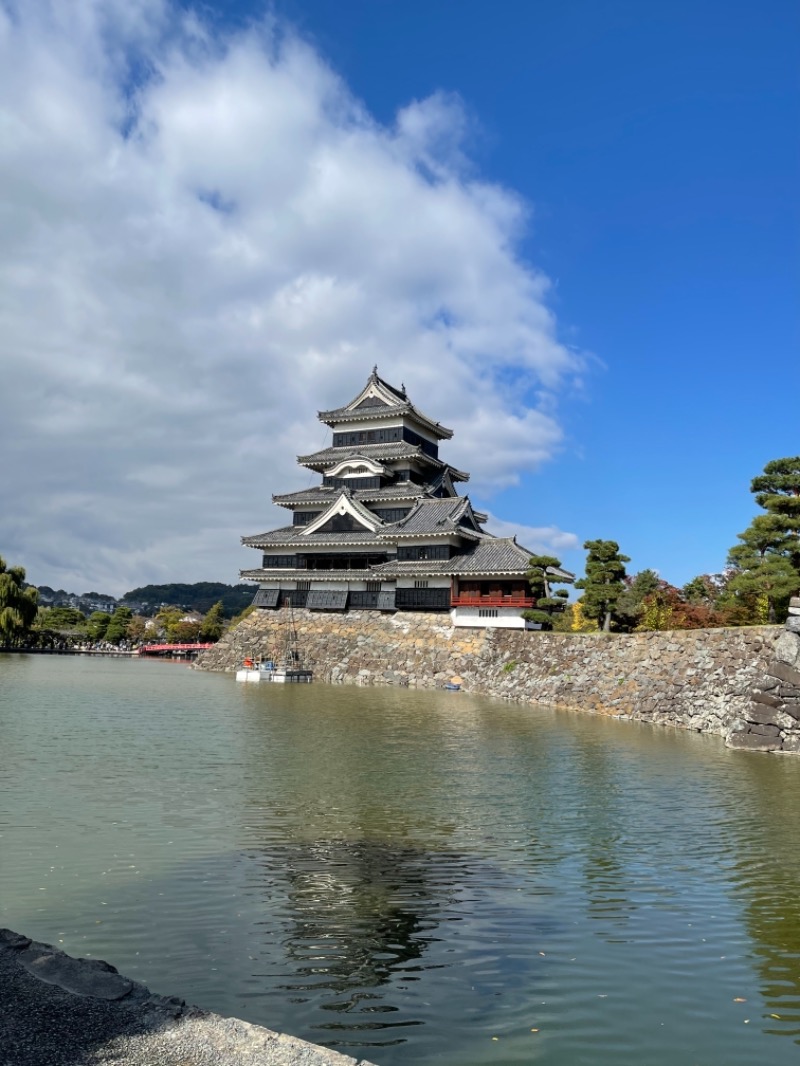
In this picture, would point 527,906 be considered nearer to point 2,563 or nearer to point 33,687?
point 33,687

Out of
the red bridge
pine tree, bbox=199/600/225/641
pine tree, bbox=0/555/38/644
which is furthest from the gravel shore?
pine tree, bbox=199/600/225/641

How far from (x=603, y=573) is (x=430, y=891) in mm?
27224

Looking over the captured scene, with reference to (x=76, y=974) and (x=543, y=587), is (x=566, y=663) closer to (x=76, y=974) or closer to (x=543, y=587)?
(x=543, y=587)

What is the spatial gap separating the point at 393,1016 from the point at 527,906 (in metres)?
2.90

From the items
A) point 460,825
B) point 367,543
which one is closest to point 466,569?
point 367,543

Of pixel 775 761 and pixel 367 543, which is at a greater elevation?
pixel 367 543

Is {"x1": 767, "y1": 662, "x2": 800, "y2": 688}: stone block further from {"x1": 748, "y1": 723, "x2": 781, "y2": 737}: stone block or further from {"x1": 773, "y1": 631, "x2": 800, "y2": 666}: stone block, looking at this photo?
{"x1": 748, "y1": 723, "x2": 781, "y2": 737}: stone block

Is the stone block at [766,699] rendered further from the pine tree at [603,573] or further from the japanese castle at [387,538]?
the japanese castle at [387,538]

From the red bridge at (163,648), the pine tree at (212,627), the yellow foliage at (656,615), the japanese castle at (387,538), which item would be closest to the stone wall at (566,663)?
the japanese castle at (387,538)

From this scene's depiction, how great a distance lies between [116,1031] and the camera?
465cm

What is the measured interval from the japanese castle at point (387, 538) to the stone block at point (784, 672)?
16580 millimetres

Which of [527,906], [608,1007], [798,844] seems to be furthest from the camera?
[798,844]

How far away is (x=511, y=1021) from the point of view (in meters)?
5.64

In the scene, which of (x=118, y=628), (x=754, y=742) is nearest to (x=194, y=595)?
(x=118, y=628)
